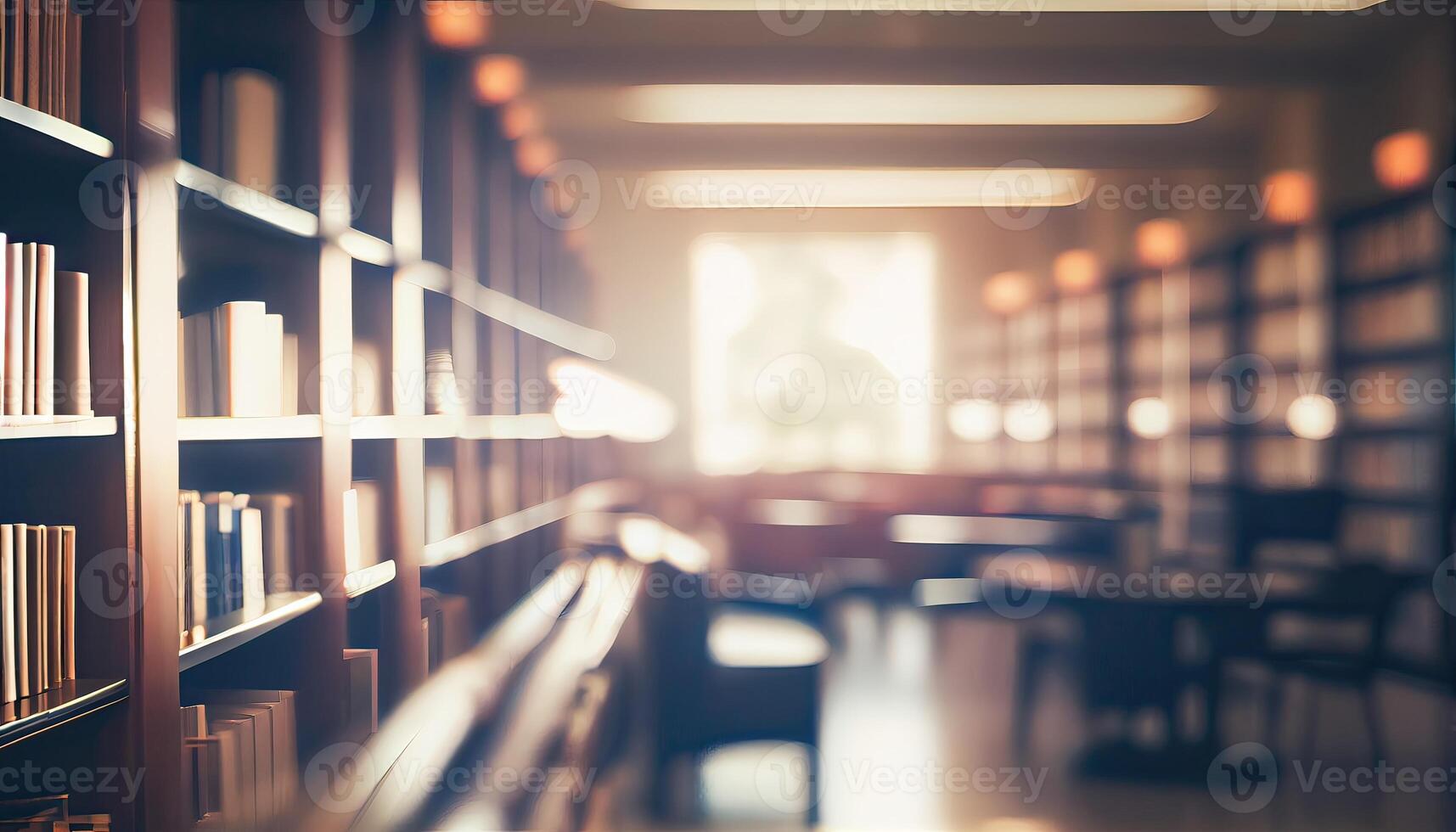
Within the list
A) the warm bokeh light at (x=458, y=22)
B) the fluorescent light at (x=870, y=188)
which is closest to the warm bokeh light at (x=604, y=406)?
the fluorescent light at (x=870, y=188)

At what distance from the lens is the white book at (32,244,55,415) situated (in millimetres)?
1346

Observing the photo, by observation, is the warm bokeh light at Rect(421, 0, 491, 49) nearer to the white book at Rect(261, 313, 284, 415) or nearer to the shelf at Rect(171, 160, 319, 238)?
the shelf at Rect(171, 160, 319, 238)

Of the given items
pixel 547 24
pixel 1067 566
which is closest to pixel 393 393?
pixel 547 24

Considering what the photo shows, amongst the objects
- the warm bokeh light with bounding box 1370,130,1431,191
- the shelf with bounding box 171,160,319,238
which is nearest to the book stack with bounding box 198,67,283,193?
the shelf with bounding box 171,160,319,238

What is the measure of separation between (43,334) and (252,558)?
601mm

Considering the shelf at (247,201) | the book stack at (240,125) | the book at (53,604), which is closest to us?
the book at (53,604)

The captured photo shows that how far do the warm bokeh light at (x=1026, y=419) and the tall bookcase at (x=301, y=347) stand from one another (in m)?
1.06

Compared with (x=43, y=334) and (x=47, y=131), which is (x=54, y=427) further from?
(x=47, y=131)

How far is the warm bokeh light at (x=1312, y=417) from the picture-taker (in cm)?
213

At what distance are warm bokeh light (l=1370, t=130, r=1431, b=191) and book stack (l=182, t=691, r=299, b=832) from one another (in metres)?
3.01

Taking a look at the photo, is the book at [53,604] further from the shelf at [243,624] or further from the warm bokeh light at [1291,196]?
the warm bokeh light at [1291,196]

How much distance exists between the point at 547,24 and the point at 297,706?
179 cm

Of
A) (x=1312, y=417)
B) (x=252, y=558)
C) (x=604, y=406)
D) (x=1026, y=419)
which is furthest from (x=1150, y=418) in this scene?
(x=252, y=558)

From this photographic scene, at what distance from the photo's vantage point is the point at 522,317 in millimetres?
2115
